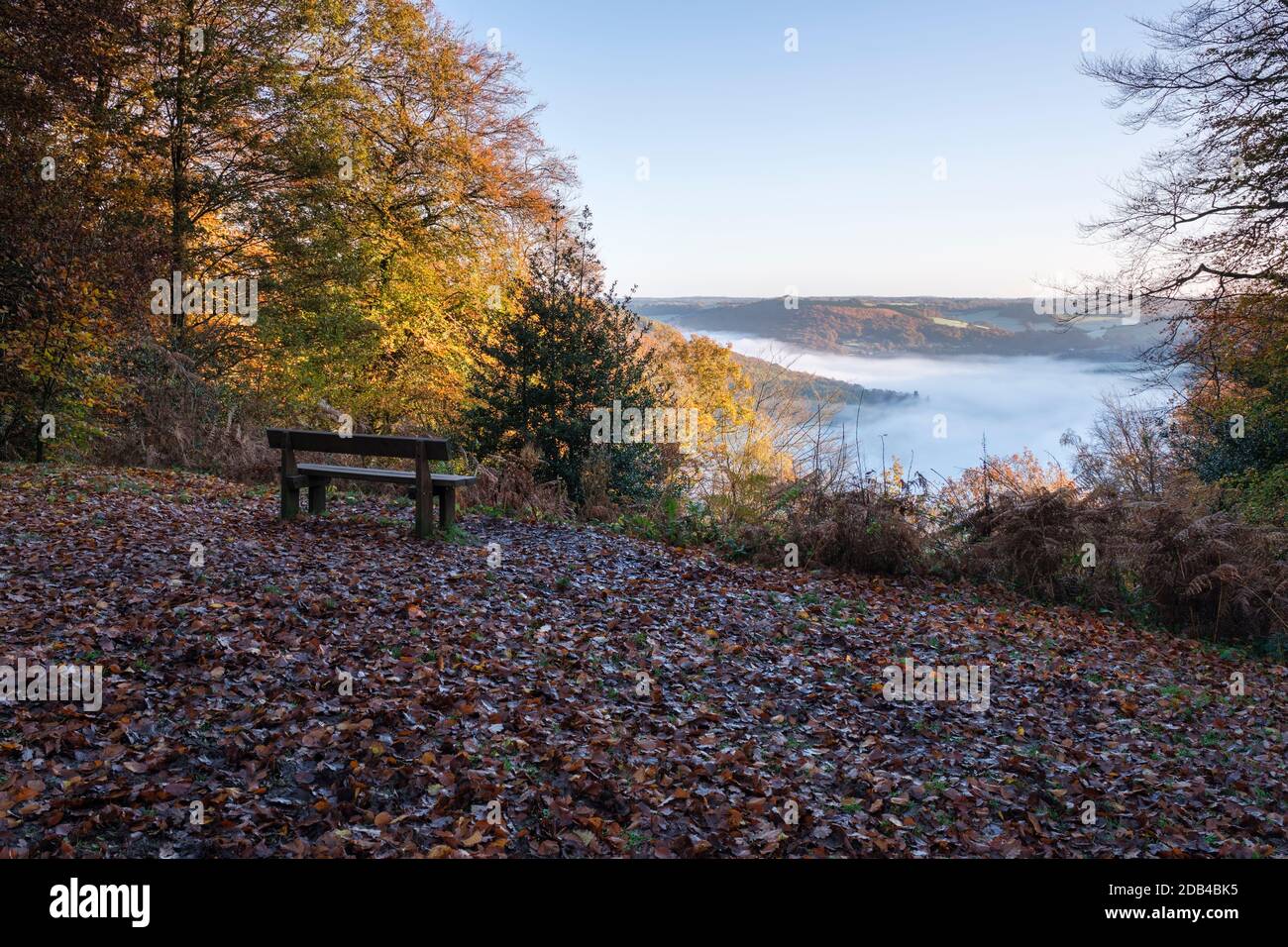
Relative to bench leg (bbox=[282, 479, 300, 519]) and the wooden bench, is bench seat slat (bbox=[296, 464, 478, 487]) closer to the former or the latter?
the wooden bench

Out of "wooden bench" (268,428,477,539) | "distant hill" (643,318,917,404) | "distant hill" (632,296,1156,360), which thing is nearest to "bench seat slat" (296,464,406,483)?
"wooden bench" (268,428,477,539)

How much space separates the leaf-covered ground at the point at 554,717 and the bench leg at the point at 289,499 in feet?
1.69

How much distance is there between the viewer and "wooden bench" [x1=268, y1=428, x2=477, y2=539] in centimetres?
850

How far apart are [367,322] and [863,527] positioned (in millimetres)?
13455

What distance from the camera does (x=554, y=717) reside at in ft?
16.0

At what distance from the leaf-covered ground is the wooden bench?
20.4 inches

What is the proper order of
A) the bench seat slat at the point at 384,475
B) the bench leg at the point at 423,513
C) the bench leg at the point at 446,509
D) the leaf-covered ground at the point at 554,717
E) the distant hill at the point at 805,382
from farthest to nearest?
the distant hill at the point at 805,382 < the bench leg at the point at 446,509 < the bench seat slat at the point at 384,475 < the bench leg at the point at 423,513 < the leaf-covered ground at the point at 554,717

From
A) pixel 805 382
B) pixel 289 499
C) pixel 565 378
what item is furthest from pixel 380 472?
pixel 805 382

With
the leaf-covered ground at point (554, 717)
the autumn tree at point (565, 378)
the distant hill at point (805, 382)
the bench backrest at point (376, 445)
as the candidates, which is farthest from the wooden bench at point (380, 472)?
the distant hill at point (805, 382)

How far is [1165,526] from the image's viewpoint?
9.38 meters

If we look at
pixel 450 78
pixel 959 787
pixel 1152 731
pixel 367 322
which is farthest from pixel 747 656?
pixel 450 78

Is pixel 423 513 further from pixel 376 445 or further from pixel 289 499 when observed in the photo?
pixel 289 499

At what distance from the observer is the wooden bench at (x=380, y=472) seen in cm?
850

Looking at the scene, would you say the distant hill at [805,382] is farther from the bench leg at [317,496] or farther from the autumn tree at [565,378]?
the bench leg at [317,496]
